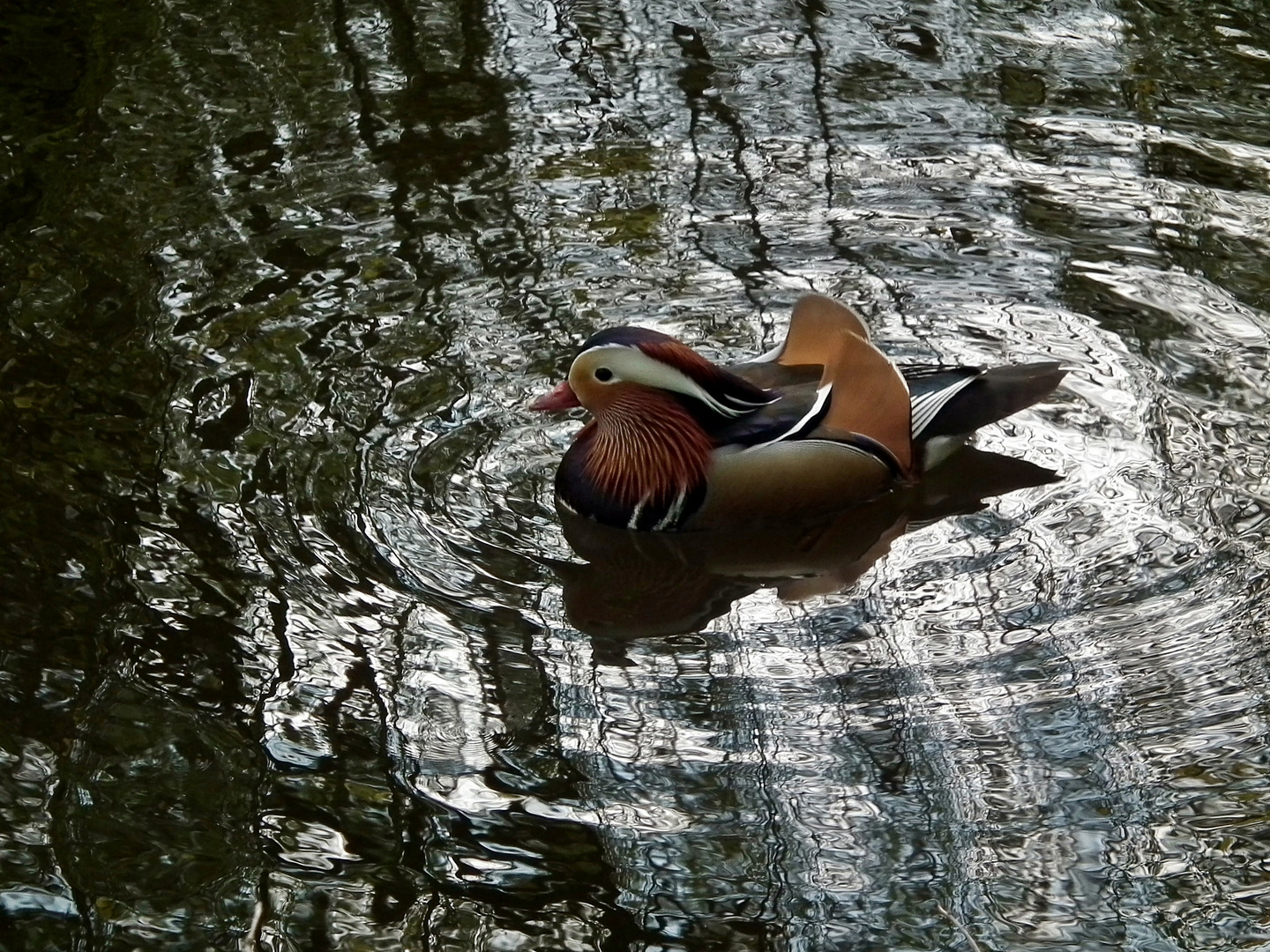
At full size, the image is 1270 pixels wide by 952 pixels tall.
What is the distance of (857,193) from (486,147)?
66.7 inches

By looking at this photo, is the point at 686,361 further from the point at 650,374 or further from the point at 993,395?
the point at 993,395

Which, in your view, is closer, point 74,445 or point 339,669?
point 339,669

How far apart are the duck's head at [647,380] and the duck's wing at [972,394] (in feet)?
1.76

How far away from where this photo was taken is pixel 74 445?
579 centimetres

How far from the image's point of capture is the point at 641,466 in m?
5.90

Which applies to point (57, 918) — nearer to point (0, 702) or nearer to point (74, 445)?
point (0, 702)

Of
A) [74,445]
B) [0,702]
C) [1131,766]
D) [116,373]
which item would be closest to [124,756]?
[0,702]

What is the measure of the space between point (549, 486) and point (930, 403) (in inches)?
52.9

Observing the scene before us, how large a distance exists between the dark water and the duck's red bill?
0.24 meters

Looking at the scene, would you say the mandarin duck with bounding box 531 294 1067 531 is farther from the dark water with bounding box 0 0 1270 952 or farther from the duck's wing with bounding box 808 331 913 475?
the dark water with bounding box 0 0 1270 952

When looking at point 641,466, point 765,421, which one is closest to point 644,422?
point 641,466

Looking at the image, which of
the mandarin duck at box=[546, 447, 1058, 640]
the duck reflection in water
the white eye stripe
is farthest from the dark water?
the white eye stripe

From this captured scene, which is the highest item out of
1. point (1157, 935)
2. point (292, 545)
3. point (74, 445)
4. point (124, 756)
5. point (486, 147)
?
point (486, 147)

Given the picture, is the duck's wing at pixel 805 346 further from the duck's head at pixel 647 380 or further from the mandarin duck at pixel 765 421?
the duck's head at pixel 647 380
